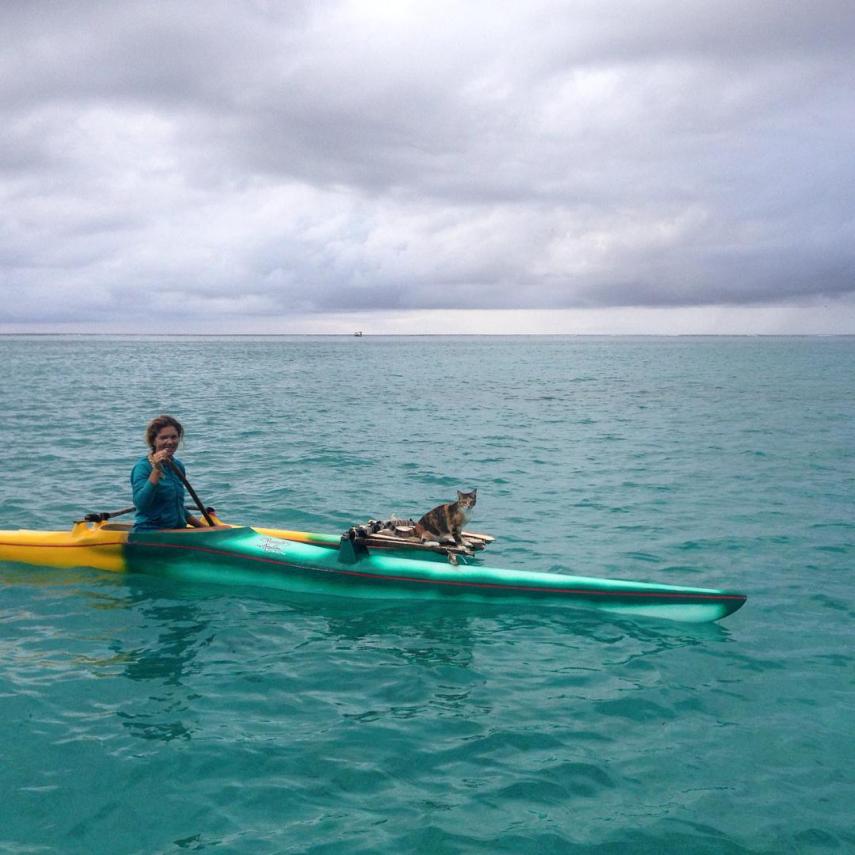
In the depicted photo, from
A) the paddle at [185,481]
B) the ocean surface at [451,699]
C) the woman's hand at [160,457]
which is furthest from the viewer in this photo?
the paddle at [185,481]

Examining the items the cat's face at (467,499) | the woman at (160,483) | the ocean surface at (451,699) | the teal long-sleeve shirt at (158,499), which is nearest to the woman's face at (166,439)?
the woman at (160,483)

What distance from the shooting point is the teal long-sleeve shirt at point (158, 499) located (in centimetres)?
1016

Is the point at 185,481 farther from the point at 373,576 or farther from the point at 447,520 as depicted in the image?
the point at 447,520

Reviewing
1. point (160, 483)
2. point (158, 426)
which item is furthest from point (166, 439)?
point (160, 483)

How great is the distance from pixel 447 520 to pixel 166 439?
3.72 metres

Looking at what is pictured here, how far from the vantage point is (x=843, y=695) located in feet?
24.8

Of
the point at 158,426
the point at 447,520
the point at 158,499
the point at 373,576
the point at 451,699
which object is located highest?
the point at 158,426

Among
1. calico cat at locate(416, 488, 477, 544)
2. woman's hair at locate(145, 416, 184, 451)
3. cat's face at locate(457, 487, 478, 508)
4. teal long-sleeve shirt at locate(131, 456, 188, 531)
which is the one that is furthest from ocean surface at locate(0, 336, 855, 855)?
woman's hair at locate(145, 416, 184, 451)

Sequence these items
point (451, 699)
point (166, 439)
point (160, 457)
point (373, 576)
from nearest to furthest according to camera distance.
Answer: point (451, 699) → point (160, 457) → point (166, 439) → point (373, 576)

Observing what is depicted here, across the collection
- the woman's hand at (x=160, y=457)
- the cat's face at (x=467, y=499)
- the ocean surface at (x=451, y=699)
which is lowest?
the ocean surface at (x=451, y=699)

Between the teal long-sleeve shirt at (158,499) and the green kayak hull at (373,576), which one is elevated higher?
the teal long-sleeve shirt at (158,499)

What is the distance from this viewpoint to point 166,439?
9.66 metres

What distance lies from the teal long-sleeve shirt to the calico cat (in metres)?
3.32

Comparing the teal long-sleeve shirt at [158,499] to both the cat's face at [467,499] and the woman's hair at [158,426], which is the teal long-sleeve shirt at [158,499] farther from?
the cat's face at [467,499]
